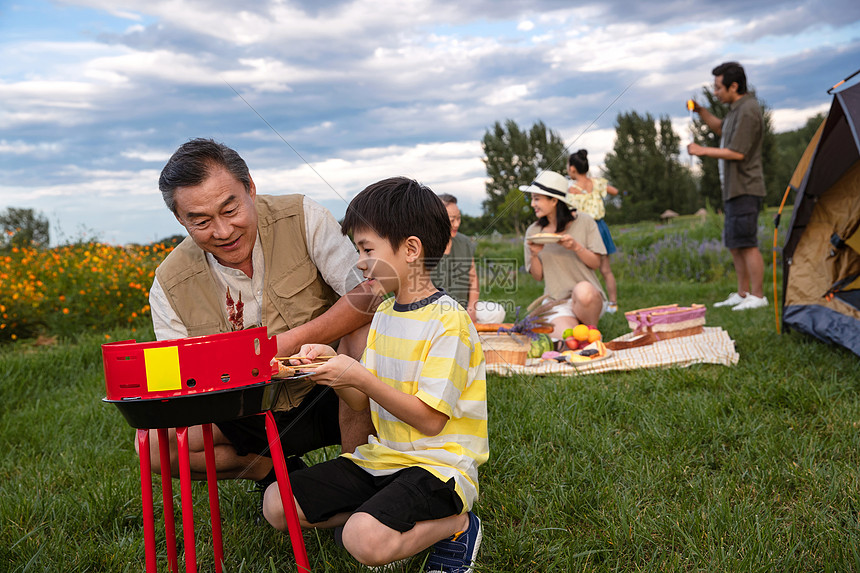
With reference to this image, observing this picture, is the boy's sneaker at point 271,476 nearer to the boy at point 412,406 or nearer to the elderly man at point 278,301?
the elderly man at point 278,301

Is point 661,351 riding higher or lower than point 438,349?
lower

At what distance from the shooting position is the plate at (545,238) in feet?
15.0

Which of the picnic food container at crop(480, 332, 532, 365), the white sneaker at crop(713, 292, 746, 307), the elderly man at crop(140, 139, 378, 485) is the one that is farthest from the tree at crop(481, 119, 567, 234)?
the elderly man at crop(140, 139, 378, 485)

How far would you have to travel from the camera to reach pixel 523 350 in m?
4.08

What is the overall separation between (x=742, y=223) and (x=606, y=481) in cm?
418

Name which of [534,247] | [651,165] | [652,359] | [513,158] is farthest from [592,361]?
[651,165]

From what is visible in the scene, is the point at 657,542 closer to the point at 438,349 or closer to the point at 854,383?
the point at 438,349

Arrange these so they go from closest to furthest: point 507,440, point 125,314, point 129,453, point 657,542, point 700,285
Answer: point 657,542 → point 507,440 → point 129,453 → point 125,314 → point 700,285

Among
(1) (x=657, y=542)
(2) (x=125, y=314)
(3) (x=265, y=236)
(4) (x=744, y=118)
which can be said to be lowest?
(1) (x=657, y=542)

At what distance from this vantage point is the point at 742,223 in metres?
5.62

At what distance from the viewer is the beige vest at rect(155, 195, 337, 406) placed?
2.12m

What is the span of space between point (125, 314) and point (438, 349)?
16.6 feet

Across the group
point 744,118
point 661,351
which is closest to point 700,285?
point 744,118

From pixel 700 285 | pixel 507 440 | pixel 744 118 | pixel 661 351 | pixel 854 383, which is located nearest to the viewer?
pixel 507 440
